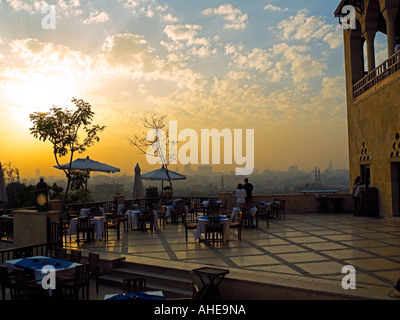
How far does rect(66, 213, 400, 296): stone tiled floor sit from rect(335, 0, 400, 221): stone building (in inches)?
78.2

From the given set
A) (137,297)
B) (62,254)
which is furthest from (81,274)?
(137,297)

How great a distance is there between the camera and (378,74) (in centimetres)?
1377

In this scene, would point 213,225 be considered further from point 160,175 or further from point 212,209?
point 160,175

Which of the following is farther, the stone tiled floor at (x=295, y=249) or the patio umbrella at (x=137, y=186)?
the patio umbrella at (x=137, y=186)

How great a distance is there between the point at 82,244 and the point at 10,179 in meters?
21.3

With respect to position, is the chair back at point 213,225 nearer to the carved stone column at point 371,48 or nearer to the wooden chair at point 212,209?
the wooden chair at point 212,209

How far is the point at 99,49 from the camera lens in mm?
10672

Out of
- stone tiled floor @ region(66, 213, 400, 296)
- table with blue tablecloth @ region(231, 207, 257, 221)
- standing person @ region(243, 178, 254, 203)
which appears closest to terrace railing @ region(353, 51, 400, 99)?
stone tiled floor @ region(66, 213, 400, 296)

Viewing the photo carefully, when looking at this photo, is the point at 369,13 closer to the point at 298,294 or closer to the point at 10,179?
the point at 298,294

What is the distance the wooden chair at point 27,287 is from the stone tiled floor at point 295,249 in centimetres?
208

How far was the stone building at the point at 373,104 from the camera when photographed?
41.7 feet

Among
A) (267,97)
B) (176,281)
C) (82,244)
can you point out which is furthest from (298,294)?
(267,97)

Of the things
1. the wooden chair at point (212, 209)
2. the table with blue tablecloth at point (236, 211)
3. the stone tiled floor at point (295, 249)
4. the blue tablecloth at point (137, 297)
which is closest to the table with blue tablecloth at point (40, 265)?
the stone tiled floor at point (295, 249)

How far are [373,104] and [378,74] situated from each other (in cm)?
131
